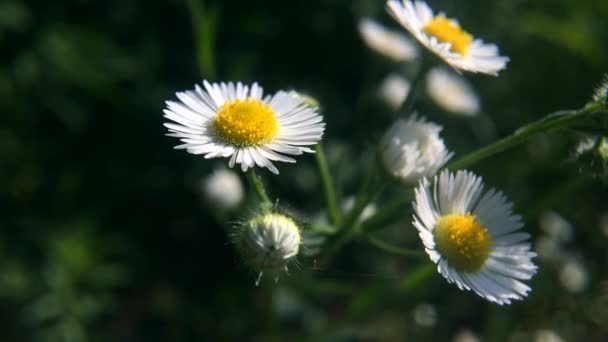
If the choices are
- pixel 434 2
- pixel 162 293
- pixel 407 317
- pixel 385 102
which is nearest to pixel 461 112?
pixel 385 102

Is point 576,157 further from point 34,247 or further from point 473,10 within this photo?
point 34,247

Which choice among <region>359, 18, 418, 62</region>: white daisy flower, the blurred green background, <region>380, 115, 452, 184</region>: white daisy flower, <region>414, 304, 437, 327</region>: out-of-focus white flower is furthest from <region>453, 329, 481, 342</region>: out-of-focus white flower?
<region>359, 18, 418, 62</region>: white daisy flower

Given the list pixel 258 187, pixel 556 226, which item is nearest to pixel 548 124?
pixel 258 187

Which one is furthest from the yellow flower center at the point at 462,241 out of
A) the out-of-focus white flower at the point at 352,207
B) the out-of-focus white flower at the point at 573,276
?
the out-of-focus white flower at the point at 573,276

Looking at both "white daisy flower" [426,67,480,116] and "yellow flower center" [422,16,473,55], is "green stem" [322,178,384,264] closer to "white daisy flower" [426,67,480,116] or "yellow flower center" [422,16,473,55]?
"yellow flower center" [422,16,473,55]

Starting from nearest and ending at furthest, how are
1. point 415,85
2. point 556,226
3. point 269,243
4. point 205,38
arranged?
point 269,243, point 415,85, point 205,38, point 556,226

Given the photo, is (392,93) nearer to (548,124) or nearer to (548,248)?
(548,248)

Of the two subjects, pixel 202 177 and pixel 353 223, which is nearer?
pixel 353 223

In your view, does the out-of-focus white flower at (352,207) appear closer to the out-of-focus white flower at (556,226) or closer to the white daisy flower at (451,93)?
the white daisy flower at (451,93)

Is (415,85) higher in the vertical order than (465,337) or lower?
higher
